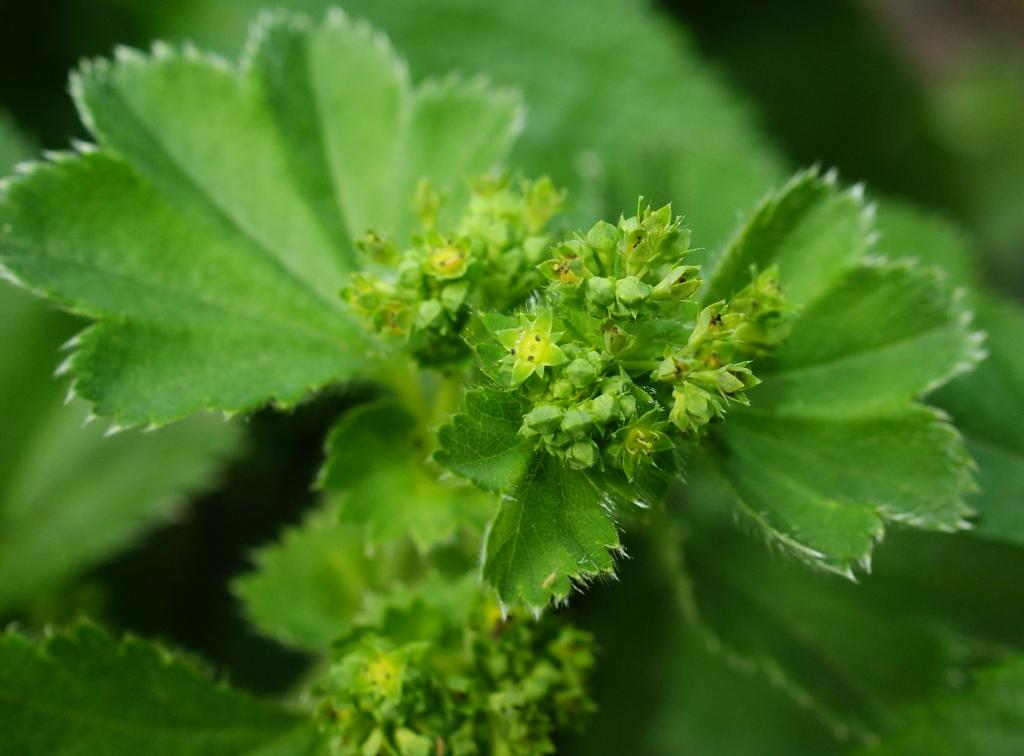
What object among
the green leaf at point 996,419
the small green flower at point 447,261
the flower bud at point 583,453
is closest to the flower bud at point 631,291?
the flower bud at point 583,453

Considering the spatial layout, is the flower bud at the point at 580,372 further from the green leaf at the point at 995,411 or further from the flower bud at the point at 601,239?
the green leaf at the point at 995,411

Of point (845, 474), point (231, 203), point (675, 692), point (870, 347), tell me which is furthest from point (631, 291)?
point (675, 692)

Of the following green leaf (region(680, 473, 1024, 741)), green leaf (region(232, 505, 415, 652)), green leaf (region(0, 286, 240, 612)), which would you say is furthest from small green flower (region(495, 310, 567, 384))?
green leaf (region(0, 286, 240, 612))

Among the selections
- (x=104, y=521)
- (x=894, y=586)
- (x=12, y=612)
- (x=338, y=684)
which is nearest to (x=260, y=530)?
(x=104, y=521)

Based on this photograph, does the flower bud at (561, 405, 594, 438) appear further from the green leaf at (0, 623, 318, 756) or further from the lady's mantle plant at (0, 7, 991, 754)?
the green leaf at (0, 623, 318, 756)

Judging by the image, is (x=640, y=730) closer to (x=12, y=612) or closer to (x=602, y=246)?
(x=12, y=612)

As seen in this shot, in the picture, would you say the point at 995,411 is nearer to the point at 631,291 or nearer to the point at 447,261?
the point at 631,291
